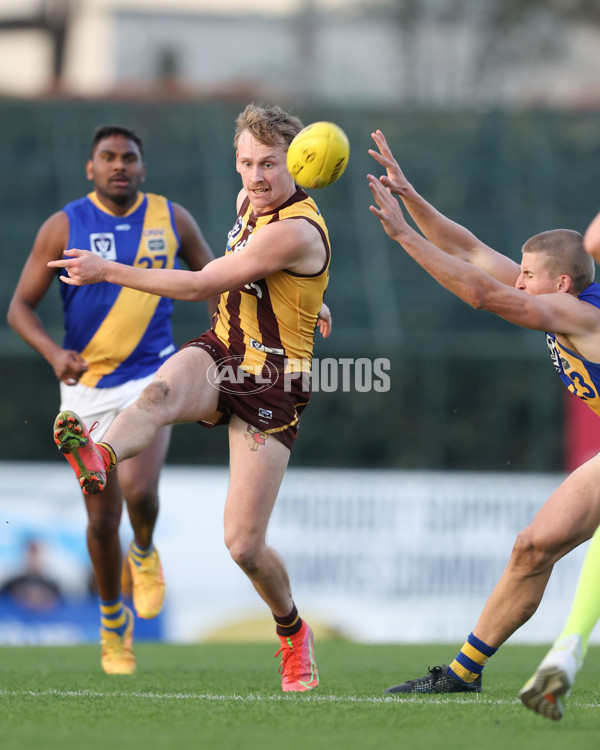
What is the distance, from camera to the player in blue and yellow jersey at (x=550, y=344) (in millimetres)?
4148

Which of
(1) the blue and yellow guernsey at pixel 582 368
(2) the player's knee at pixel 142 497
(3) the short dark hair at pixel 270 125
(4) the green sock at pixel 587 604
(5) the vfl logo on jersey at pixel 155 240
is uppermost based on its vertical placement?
(3) the short dark hair at pixel 270 125

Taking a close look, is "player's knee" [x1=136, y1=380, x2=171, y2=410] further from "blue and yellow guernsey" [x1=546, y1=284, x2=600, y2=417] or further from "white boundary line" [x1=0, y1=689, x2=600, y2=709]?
"blue and yellow guernsey" [x1=546, y1=284, x2=600, y2=417]

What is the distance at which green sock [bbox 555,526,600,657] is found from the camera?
4.11 meters

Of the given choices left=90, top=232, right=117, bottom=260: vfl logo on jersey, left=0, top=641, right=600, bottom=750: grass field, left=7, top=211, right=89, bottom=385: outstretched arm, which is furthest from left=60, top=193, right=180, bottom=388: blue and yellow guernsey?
left=0, top=641, right=600, bottom=750: grass field

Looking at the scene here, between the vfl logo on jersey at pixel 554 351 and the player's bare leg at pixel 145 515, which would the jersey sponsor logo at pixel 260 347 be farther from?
the player's bare leg at pixel 145 515

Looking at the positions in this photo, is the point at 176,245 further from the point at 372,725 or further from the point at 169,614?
the point at 169,614

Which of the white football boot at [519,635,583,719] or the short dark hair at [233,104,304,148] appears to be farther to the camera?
the short dark hair at [233,104,304,148]

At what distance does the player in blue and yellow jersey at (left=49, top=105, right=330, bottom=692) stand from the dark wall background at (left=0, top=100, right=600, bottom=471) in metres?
8.43

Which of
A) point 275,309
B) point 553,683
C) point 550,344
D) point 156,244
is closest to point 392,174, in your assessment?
point 275,309

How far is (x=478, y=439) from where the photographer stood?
14.5 meters

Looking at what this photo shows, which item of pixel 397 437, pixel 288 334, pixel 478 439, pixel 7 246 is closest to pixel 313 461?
pixel 397 437

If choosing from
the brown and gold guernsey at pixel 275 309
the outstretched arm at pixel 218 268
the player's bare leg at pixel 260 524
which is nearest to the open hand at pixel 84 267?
the outstretched arm at pixel 218 268

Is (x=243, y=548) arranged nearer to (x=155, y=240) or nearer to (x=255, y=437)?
(x=255, y=437)

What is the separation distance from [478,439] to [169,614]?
5268mm
